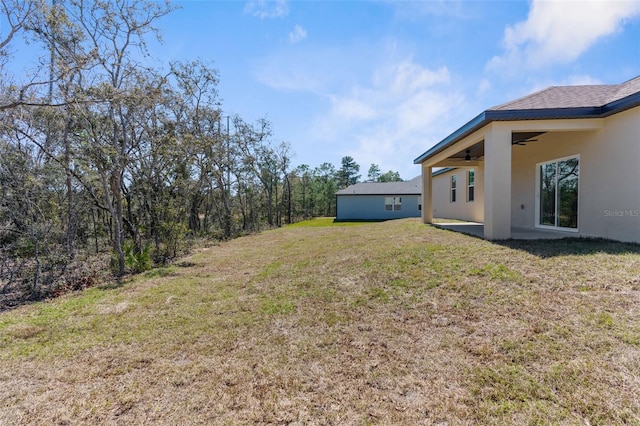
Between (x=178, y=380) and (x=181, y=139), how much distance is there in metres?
Answer: 8.58

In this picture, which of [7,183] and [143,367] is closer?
[143,367]

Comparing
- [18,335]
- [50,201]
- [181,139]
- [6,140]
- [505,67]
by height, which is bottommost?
[18,335]

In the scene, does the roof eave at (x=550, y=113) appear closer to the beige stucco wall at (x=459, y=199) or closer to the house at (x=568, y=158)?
the house at (x=568, y=158)

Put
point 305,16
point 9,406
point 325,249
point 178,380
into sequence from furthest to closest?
point 325,249
point 305,16
point 178,380
point 9,406

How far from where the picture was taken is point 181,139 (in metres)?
9.53

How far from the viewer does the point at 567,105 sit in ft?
20.9

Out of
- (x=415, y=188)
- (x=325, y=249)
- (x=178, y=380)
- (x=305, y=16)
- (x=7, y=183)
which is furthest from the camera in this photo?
(x=415, y=188)

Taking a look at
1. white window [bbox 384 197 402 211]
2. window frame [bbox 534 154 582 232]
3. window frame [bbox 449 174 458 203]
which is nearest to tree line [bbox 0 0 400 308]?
window frame [bbox 534 154 582 232]

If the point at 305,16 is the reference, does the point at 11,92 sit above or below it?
below

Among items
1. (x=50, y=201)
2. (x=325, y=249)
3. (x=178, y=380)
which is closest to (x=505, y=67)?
(x=325, y=249)

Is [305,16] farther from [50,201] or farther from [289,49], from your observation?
[50,201]

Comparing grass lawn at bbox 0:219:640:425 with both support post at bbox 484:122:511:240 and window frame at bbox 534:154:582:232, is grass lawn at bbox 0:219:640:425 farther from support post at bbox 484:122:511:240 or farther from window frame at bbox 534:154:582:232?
window frame at bbox 534:154:582:232

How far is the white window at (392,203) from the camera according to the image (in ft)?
81.9

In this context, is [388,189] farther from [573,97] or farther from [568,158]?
[573,97]
